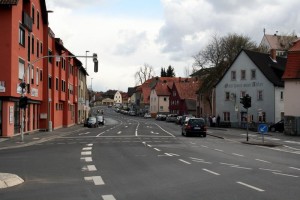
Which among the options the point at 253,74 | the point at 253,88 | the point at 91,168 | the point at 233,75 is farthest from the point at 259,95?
the point at 91,168

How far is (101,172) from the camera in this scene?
14977 millimetres

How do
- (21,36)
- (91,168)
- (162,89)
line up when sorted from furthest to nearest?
(162,89) < (21,36) < (91,168)

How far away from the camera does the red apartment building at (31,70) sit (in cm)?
3616

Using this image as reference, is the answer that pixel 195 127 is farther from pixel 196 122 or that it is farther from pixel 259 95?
pixel 259 95

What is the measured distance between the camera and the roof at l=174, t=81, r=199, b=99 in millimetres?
114875

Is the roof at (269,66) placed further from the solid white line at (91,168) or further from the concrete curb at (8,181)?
the concrete curb at (8,181)

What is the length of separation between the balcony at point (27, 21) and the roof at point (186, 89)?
7442cm

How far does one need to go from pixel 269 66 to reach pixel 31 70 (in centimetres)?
3725

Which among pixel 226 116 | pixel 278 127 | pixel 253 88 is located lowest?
pixel 278 127

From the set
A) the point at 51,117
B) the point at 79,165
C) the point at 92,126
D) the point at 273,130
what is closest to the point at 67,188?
the point at 79,165

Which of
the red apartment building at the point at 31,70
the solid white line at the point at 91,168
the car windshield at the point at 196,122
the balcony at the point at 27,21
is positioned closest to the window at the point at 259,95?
the car windshield at the point at 196,122

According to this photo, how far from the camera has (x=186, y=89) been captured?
11681cm

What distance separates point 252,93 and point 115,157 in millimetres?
49872

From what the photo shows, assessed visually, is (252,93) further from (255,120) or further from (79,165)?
(79,165)
